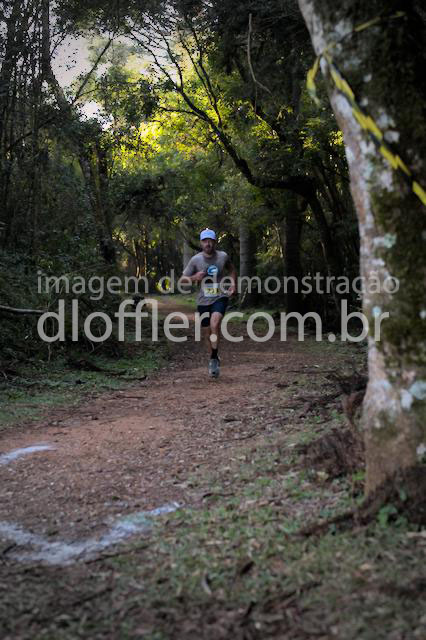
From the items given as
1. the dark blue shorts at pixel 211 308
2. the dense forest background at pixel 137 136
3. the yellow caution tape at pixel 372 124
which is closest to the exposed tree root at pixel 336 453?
the yellow caution tape at pixel 372 124

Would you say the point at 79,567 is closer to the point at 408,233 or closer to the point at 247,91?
the point at 408,233

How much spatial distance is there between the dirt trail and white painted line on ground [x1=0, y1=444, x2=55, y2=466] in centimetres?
4

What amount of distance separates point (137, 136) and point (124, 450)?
14.7m

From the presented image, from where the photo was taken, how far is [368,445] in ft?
12.5

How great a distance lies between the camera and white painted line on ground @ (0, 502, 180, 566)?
12.8ft

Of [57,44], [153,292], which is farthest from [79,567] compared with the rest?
[153,292]

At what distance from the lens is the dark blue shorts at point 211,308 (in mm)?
10141

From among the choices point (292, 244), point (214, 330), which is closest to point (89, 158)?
point (292, 244)

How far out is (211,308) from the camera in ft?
33.5

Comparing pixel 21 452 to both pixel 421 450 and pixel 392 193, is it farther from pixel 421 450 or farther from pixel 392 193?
pixel 392 193

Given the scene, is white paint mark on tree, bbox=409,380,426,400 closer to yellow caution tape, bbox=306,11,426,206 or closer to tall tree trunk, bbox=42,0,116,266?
yellow caution tape, bbox=306,11,426,206

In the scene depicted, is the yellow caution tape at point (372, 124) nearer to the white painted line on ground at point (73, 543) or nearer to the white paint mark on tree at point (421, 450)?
the white paint mark on tree at point (421, 450)

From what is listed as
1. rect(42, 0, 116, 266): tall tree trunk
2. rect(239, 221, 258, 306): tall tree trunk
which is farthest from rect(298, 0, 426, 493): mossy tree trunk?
rect(239, 221, 258, 306): tall tree trunk

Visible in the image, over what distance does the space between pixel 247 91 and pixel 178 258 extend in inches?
1744
